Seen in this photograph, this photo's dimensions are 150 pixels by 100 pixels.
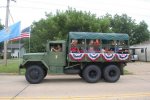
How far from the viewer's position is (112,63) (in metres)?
19.7

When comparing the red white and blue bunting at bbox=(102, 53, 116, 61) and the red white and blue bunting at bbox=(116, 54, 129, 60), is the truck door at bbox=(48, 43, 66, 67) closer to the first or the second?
the red white and blue bunting at bbox=(102, 53, 116, 61)

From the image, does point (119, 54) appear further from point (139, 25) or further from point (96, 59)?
point (139, 25)

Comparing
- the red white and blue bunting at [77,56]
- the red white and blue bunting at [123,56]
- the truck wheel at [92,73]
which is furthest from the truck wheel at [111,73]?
the red white and blue bunting at [77,56]

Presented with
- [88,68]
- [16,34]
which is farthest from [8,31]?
[88,68]

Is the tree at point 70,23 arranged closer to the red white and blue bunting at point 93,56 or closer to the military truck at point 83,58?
the military truck at point 83,58

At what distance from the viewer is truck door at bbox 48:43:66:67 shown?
61.4 ft

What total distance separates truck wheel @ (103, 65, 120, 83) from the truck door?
94.9 inches

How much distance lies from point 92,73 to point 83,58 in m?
1.02

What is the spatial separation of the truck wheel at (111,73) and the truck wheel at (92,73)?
0.40m

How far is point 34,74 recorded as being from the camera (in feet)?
60.1

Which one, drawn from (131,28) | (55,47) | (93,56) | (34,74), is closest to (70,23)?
(55,47)

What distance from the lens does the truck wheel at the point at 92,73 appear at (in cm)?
1884

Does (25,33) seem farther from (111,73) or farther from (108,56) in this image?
(111,73)

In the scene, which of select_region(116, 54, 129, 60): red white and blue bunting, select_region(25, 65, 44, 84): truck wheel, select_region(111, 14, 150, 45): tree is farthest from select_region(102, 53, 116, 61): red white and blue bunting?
select_region(111, 14, 150, 45): tree
